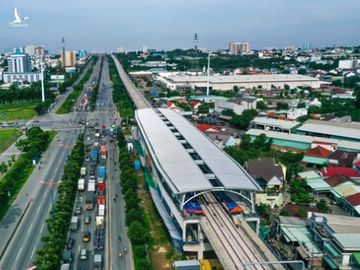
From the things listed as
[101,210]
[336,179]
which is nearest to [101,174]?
[101,210]

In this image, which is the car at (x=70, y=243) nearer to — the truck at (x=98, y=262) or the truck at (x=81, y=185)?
the truck at (x=98, y=262)

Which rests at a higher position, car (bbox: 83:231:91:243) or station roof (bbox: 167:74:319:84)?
station roof (bbox: 167:74:319:84)

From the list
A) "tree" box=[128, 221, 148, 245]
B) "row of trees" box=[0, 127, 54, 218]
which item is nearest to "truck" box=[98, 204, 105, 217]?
"tree" box=[128, 221, 148, 245]

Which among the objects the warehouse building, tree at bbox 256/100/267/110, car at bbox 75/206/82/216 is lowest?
car at bbox 75/206/82/216

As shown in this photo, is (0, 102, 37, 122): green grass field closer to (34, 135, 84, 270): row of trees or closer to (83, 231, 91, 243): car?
(34, 135, 84, 270): row of trees

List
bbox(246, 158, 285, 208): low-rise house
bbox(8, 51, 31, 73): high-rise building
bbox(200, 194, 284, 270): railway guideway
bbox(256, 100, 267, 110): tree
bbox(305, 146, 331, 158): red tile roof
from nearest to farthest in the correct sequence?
bbox(200, 194, 284, 270): railway guideway, bbox(246, 158, 285, 208): low-rise house, bbox(305, 146, 331, 158): red tile roof, bbox(256, 100, 267, 110): tree, bbox(8, 51, 31, 73): high-rise building

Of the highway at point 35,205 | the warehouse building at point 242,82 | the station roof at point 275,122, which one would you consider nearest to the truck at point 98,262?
the highway at point 35,205

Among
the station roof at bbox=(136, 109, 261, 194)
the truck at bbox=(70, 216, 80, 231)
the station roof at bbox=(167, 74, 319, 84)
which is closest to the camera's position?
the station roof at bbox=(136, 109, 261, 194)

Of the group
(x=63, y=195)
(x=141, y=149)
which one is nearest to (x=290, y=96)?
(x=141, y=149)
